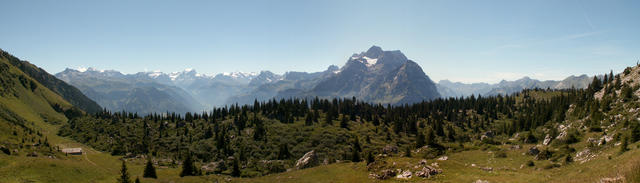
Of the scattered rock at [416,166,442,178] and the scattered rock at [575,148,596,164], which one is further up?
the scattered rock at [575,148,596,164]

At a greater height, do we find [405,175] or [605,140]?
[605,140]

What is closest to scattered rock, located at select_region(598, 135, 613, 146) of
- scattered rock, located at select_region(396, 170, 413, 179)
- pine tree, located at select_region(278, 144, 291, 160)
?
scattered rock, located at select_region(396, 170, 413, 179)

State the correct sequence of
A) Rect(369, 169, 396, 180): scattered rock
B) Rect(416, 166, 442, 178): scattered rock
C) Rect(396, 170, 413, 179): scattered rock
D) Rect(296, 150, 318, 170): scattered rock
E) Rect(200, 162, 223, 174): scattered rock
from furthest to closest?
Rect(200, 162, 223, 174): scattered rock → Rect(296, 150, 318, 170): scattered rock → Rect(369, 169, 396, 180): scattered rock → Rect(396, 170, 413, 179): scattered rock → Rect(416, 166, 442, 178): scattered rock

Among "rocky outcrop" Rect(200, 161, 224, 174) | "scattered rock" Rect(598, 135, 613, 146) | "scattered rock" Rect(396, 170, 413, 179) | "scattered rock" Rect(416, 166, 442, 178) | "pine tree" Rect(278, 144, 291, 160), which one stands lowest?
"rocky outcrop" Rect(200, 161, 224, 174)

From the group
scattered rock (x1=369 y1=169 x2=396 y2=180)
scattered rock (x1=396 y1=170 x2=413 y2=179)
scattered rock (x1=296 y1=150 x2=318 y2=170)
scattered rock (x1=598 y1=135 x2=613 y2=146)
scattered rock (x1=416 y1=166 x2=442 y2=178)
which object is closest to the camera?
scattered rock (x1=416 y1=166 x2=442 y2=178)

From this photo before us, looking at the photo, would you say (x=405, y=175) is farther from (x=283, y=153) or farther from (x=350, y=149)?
(x=350, y=149)

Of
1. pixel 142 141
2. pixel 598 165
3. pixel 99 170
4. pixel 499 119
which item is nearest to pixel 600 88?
pixel 499 119

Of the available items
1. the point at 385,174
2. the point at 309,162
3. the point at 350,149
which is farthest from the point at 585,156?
the point at 350,149

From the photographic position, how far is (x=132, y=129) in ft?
615

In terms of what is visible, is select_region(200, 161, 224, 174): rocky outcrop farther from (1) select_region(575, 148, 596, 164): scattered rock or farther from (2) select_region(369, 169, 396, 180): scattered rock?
(1) select_region(575, 148, 596, 164): scattered rock

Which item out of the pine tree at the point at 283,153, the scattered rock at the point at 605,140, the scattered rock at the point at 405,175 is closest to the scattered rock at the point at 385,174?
the scattered rock at the point at 405,175

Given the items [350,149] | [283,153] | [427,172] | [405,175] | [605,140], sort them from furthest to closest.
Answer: [350,149]
[283,153]
[605,140]
[405,175]
[427,172]

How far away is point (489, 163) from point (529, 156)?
9.40 m

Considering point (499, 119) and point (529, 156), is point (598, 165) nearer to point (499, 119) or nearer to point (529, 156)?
point (529, 156)
